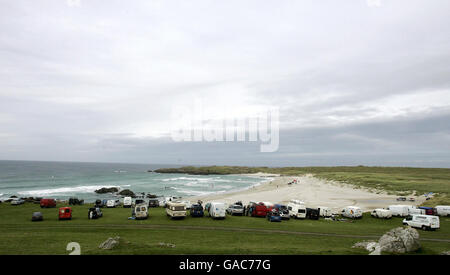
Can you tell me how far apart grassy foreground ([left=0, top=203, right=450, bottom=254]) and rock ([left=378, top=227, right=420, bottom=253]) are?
3.14 ft

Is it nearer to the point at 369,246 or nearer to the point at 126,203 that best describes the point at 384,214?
the point at 369,246

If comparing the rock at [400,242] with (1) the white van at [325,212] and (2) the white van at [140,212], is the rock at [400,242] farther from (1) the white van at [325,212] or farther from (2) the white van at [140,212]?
(2) the white van at [140,212]

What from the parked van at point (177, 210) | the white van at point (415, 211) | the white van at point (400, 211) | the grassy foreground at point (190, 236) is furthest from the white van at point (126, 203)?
the white van at point (415, 211)

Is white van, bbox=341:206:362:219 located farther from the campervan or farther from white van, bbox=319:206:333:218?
the campervan

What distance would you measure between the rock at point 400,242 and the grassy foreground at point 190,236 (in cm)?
96

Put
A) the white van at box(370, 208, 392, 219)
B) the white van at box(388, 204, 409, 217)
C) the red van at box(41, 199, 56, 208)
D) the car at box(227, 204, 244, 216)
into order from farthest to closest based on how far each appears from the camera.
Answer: the red van at box(41, 199, 56, 208), the white van at box(388, 204, 409, 217), the car at box(227, 204, 244, 216), the white van at box(370, 208, 392, 219)

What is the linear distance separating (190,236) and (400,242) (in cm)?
1716

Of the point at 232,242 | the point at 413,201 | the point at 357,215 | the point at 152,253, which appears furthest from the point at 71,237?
the point at 413,201

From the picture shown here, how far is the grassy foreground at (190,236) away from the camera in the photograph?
59.9 ft

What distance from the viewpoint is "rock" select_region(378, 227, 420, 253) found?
1766 centimetres

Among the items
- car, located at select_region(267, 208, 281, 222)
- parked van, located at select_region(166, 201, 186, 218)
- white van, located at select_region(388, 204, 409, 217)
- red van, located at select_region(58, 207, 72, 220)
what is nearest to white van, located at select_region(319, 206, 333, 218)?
car, located at select_region(267, 208, 281, 222)

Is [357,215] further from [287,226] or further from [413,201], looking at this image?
[413,201]

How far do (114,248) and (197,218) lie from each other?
1859cm

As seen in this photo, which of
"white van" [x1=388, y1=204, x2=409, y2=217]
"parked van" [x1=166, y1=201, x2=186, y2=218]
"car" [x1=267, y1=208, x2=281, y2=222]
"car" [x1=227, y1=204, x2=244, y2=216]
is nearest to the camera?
"parked van" [x1=166, y1=201, x2=186, y2=218]
